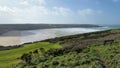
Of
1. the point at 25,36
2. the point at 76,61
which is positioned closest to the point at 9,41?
the point at 25,36

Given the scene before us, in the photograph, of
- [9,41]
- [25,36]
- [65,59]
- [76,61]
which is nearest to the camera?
[76,61]

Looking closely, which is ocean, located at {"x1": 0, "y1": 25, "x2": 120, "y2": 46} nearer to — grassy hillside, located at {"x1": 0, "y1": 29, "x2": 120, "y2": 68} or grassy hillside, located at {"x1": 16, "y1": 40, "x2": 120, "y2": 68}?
grassy hillside, located at {"x1": 0, "y1": 29, "x2": 120, "y2": 68}

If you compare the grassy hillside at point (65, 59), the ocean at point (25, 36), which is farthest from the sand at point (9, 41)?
the grassy hillside at point (65, 59)

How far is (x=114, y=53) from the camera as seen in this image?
82.8ft

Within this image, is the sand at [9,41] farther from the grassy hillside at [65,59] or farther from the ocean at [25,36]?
the grassy hillside at [65,59]

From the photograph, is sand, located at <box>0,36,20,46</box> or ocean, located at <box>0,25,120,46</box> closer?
sand, located at <box>0,36,20,46</box>

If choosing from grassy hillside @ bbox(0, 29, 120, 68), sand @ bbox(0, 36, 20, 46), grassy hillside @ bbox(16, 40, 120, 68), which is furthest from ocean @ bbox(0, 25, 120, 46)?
Result: grassy hillside @ bbox(16, 40, 120, 68)

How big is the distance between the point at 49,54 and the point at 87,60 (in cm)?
586

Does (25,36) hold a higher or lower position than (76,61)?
lower

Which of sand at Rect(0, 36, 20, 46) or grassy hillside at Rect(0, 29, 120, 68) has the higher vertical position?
grassy hillside at Rect(0, 29, 120, 68)

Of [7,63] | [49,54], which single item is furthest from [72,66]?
[7,63]

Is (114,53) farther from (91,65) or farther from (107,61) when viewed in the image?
(91,65)

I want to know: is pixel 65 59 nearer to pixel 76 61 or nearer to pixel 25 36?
pixel 76 61

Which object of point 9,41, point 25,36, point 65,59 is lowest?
point 25,36
